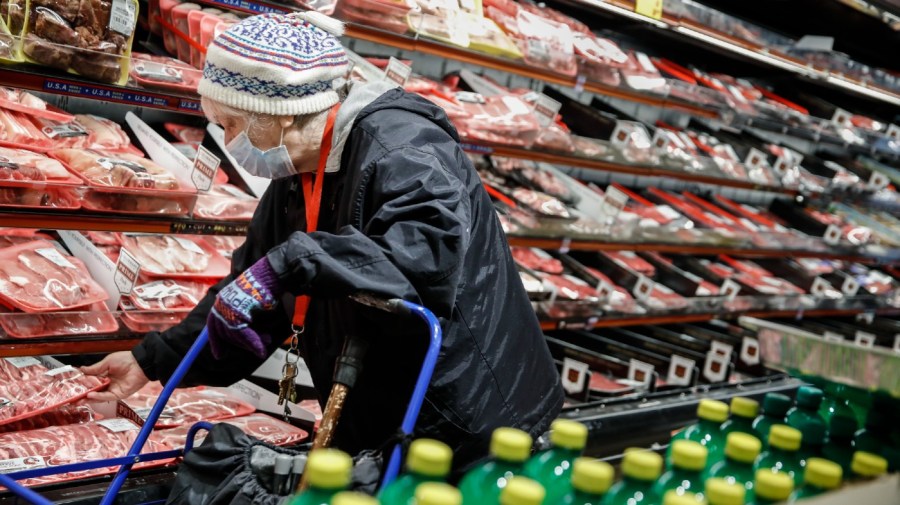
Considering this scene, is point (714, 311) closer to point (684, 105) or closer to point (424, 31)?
point (684, 105)

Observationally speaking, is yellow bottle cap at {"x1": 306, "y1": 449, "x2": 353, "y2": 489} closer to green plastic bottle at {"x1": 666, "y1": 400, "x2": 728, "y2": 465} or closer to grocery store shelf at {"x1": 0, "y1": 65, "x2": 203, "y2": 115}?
green plastic bottle at {"x1": 666, "y1": 400, "x2": 728, "y2": 465}

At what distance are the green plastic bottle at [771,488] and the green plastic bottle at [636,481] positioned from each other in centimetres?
15

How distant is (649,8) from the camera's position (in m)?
4.21

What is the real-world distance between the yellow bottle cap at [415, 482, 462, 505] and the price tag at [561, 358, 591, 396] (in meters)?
3.02

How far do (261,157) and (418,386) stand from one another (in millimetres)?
753

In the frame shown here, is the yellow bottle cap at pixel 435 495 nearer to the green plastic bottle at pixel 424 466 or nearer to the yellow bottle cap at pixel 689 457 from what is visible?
the green plastic bottle at pixel 424 466

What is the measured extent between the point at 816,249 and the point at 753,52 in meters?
1.53

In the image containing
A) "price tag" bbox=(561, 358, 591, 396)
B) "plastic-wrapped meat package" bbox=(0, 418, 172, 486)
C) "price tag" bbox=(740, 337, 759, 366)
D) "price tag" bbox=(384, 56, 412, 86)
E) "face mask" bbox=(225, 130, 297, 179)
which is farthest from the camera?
"price tag" bbox=(740, 337, 759, 366)

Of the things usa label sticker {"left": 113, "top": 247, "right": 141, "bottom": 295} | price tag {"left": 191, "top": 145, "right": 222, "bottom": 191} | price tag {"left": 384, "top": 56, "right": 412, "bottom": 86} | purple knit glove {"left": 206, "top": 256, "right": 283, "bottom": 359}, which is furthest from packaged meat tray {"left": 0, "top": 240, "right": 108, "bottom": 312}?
price tag {"left": 384, "top": 56, "right": 412, "bottom": 86}

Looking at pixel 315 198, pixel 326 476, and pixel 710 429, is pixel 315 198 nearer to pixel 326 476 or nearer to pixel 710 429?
pixel 710 429

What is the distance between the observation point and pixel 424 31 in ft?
11.4

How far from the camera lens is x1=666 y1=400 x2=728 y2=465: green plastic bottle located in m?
1.47

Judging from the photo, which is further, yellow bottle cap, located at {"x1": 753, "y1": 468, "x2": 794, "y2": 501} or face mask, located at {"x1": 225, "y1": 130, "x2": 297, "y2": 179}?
face mask, located at {"x1": 225, "y1": 130, "x2": 297, "y2": 179}

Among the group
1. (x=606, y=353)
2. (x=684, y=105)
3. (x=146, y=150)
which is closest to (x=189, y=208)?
(x=146, y=150)
